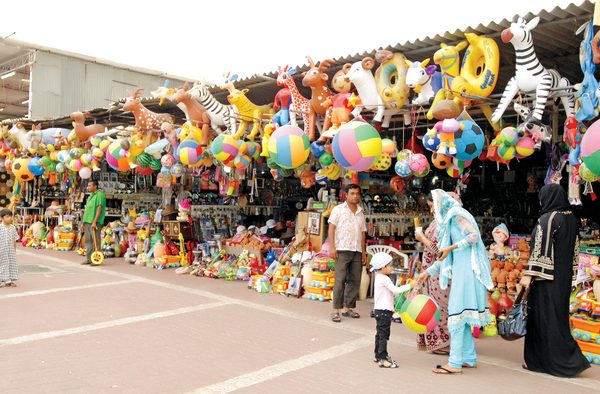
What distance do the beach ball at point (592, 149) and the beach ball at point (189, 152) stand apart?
5906 mm

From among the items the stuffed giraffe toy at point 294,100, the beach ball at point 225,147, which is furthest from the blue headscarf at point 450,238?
the beach ball at point 225,147

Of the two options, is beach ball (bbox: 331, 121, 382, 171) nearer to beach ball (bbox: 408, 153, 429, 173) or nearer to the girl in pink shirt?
beach ball (bbox: 408, 153, 429, 173)

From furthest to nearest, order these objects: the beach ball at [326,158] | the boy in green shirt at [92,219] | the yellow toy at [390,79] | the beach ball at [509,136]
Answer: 1. the boy in green shirt at [92,219]
2. the beach ball at [326,158]
3. the yellow toy at [390,79]
4. the beach ball at [509,136]

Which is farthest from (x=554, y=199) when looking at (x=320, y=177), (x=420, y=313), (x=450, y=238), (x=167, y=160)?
(x=167, y=160)

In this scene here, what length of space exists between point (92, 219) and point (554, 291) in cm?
915

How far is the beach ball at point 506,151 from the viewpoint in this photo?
5621 millimetres

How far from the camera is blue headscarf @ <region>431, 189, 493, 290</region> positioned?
4395 mm

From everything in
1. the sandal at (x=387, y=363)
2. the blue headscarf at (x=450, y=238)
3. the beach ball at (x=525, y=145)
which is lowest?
the sandal at (x=387, y=363)

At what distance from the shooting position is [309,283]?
24.8 ft

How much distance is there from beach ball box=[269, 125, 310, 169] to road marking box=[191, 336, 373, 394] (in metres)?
2.59

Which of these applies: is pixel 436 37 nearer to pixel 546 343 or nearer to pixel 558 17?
pixel 558 17

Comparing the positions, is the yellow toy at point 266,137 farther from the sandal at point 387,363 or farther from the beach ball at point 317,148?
the sandal at point 387,363

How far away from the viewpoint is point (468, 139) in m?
5.57

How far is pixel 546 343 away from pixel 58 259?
1041 centimetres
